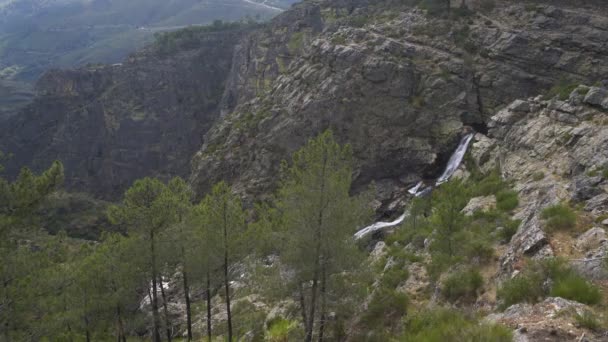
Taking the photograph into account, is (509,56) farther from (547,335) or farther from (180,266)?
(547,335)

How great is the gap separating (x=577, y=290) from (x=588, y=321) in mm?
1462

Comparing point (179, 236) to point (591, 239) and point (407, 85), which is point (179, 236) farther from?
point (407, 85)

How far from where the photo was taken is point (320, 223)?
16938 millimetres

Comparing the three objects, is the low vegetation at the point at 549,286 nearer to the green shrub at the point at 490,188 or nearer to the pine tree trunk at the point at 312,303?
the pine tree trunk at the point at 312,303

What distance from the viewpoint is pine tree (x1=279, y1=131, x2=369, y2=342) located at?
16.8m

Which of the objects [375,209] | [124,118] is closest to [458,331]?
[375,209]

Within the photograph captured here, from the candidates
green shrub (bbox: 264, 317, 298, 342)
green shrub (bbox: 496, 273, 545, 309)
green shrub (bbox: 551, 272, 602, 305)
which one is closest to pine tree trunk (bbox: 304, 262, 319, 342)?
green shrub (bbox: 264, 317, 298, 342)

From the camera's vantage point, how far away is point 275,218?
70.9 ft

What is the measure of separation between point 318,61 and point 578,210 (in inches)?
1912

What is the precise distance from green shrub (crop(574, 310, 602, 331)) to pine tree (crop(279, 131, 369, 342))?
29.5 ft

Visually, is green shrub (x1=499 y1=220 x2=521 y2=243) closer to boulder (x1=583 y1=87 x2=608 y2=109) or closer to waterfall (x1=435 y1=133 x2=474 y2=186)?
boulder (x1=583 y1=87 x2=608 y2=109)

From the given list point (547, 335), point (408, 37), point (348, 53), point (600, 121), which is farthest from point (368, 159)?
point (547, 335)

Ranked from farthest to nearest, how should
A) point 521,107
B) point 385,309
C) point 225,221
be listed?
1. point 521,107
2. point 225,221
3. point 385,309

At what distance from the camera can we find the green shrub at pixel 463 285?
14.4 metres
